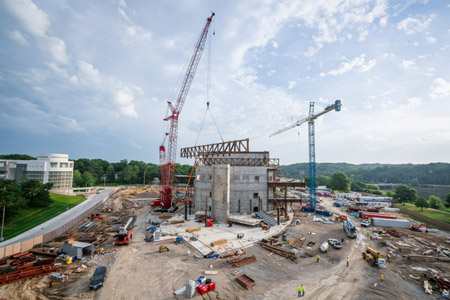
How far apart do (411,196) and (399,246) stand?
6229cm

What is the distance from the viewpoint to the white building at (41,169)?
75250 millimetres

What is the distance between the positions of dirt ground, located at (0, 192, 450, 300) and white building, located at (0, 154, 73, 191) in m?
78.9

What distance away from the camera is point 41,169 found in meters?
78.2

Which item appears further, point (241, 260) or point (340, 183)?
point (340, 183)

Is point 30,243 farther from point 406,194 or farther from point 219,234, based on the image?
point 406,194

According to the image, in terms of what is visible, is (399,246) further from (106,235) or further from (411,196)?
(411,196)

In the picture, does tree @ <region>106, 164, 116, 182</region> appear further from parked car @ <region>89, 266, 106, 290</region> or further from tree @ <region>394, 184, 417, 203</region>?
tree @ <region>394, 184, 417, 203</region>

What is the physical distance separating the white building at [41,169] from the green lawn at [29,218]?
34.1 meters

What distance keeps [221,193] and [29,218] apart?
43.1 m

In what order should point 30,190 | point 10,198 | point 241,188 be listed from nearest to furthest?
point 10,198 → point 241,188 → point 30,190

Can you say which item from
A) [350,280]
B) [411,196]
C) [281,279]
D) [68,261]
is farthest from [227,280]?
[411,196]

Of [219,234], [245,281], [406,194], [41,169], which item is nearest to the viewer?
[245,281]

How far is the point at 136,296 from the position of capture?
54.6 feet

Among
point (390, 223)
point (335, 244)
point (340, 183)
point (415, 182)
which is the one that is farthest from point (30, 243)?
point (415, 182)
